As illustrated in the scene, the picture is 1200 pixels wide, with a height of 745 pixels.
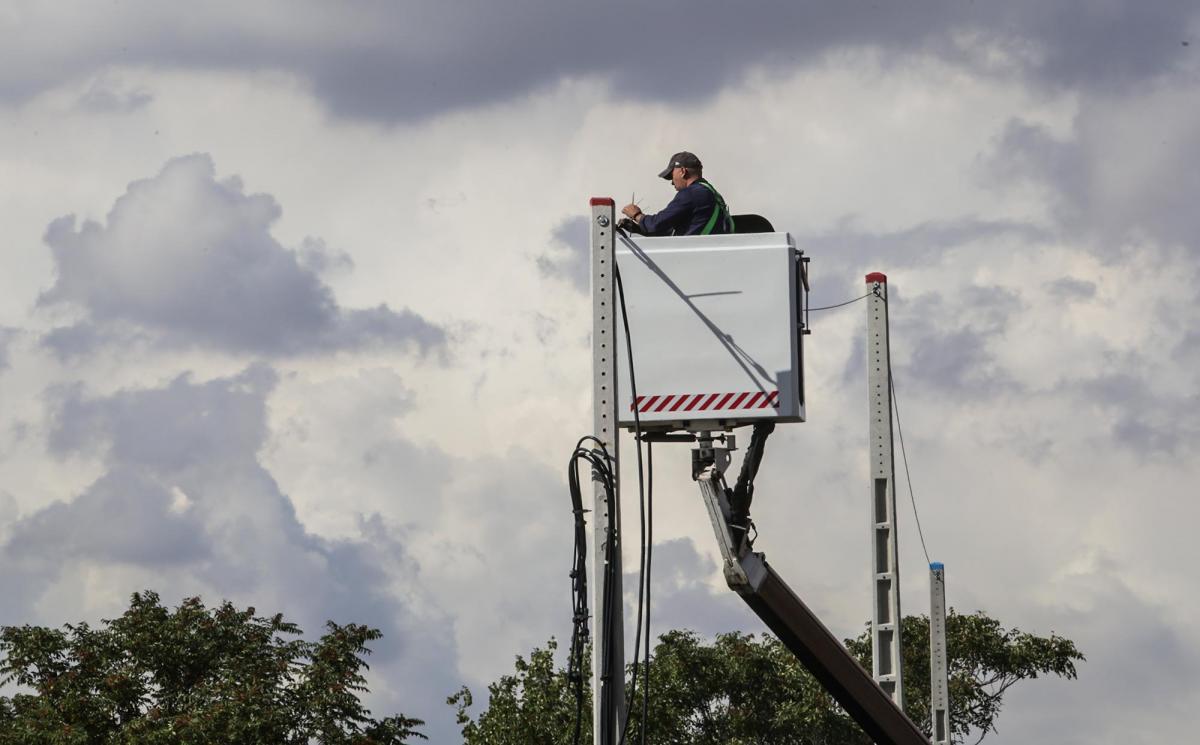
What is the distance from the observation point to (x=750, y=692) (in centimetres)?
3834

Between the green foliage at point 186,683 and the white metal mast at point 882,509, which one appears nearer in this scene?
the white metal mast at point 882,509

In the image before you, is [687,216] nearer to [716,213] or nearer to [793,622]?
[716,213]

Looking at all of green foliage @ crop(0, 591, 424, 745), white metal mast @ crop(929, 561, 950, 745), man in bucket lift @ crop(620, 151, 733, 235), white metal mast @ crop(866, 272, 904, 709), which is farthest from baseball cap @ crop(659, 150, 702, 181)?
green foliage @ crop(0, 591, 424, 745)

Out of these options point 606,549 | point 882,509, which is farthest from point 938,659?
point 606,549

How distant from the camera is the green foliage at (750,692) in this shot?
3616cm

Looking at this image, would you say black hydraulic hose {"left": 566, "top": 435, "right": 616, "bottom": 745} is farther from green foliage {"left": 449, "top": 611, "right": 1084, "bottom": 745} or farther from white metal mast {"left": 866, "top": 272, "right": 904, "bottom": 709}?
green foliage {"left": 449, "top": 611, "right": 1084, "bottom": 745}

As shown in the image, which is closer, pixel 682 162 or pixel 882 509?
pixel 682 162

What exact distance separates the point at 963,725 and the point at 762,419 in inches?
1218

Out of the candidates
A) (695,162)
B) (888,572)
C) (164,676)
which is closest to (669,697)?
(164,676)

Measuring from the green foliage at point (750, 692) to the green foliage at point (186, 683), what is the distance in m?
3.36

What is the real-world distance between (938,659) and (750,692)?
21.3 m

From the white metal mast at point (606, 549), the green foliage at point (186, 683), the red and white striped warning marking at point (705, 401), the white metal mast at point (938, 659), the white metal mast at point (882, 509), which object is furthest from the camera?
the green foliage at point (186, 683)

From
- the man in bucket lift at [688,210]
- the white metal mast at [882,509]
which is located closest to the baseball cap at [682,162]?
the man in bucket lift at [688,210]

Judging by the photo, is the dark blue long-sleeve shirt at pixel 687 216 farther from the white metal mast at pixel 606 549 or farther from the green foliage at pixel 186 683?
the green foliage at pixel 186 683
